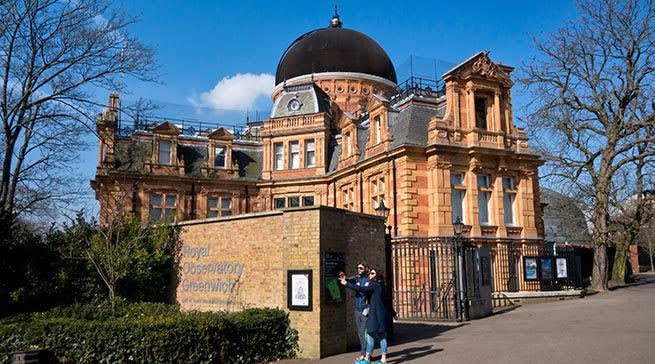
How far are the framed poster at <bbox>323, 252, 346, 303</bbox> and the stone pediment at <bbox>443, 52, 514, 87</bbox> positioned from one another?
1831 centimetres

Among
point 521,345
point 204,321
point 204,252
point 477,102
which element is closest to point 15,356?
point 204,321

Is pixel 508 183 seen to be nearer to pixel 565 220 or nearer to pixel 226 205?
pixel 565 220

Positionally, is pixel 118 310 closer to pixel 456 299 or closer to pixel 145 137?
pixel 456 299

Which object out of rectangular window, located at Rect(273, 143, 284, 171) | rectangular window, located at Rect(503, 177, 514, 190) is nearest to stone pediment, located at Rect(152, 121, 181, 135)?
rectangular window, located at Rect(273, 143, 284, 171)

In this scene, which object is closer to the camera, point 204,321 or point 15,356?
point 15,356

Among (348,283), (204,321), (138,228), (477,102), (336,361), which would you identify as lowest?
(336,361)

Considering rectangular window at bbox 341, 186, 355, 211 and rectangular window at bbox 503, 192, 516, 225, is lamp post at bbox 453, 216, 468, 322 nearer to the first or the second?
rectangular window at bbox 503, 192, 516, 225

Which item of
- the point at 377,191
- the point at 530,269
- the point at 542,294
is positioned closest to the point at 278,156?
the point at 377,191

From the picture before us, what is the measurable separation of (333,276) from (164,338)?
3970mm

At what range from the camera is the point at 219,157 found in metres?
37.8

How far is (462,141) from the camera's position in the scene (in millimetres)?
28328

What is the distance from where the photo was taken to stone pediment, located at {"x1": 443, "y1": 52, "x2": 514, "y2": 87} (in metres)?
28.7

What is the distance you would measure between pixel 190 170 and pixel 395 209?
15420 millimetres

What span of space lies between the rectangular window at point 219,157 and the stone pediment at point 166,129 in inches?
117
